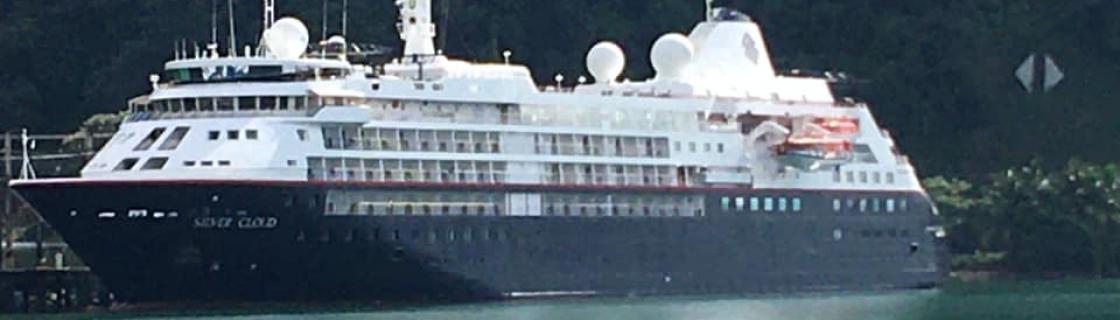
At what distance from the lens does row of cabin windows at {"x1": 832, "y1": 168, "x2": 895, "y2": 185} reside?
80.8 meters

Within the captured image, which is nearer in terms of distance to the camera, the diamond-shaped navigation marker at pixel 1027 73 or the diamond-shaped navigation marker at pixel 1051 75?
the diamond-shaped navigation marker at pixel 1027 73

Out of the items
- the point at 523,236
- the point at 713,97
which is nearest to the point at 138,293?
the point at 523,236

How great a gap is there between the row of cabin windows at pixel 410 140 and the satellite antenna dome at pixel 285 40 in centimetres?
232

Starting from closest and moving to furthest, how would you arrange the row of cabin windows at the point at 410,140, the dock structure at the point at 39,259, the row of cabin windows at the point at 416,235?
the row of cabin windows at the point at 416,235, the row of cabin windows at the point at 410,140, the dock structure at the point at 39,259

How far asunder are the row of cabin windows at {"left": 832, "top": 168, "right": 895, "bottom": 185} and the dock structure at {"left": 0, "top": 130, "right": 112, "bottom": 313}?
655 inches

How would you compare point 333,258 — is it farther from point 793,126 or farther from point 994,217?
point 994,217

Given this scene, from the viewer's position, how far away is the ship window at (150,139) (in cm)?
6950

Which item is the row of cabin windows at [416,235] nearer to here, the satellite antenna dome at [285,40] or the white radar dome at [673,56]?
the satellite antenna dome at [285,40]

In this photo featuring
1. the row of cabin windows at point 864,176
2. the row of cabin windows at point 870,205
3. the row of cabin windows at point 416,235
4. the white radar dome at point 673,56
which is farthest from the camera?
the row of cabin windows at point 864,176

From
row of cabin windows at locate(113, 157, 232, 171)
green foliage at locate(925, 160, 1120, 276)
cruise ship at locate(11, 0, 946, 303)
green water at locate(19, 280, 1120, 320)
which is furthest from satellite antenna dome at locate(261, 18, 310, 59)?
green foliage at locate(925, 160, 1120, 276)

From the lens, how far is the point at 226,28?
4144 inches

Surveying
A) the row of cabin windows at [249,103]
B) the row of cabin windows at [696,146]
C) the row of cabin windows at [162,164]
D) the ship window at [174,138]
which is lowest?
the row of cabin windows at [162,164]

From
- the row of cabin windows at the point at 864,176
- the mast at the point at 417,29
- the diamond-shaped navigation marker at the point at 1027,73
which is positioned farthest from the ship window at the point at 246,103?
the diamond-shaped navigation marker at the point at 1027,73

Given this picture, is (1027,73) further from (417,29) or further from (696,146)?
(417,29)
